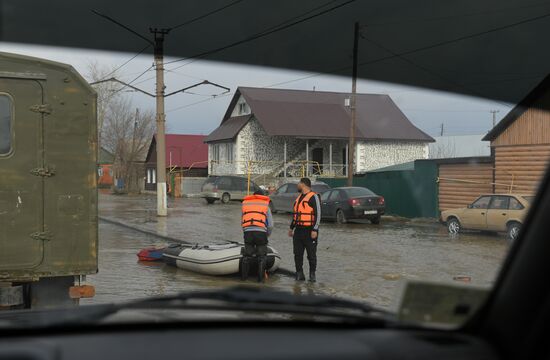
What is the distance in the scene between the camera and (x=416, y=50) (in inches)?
314

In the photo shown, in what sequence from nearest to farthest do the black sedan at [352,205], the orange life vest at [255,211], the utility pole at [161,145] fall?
the orange life vest at [255,211]
the black sedan at [352,205]
the utility pole at [161,145]

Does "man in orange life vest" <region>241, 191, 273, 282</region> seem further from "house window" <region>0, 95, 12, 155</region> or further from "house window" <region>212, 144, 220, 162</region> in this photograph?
"house window" <region>212, 144, 220, 162</region>

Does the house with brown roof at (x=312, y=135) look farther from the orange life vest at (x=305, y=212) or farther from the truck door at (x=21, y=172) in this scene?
the truck door at (x=21, y=172)

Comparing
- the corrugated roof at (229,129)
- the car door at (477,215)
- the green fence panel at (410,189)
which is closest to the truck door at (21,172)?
the car door at (477,215)

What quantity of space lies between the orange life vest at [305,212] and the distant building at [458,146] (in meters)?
11.6

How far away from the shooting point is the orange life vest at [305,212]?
11.2 metres

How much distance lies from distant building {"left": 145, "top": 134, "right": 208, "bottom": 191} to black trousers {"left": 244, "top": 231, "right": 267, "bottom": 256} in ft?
154

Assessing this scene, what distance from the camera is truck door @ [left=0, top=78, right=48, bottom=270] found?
693 centimetres

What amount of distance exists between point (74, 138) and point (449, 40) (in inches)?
170

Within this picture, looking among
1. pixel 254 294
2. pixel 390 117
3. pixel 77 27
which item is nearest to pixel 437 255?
pixel 77 27

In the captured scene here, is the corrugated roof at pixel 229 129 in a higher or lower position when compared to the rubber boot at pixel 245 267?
higher

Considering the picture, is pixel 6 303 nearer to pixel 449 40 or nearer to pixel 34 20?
pixel 34 20

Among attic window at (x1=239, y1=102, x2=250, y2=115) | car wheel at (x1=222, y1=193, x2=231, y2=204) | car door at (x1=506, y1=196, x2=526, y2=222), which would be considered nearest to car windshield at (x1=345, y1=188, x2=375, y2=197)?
car door at (x1=506, y1=196, x2=526, y2=222)

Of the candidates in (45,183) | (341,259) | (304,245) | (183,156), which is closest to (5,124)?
(45,183)
